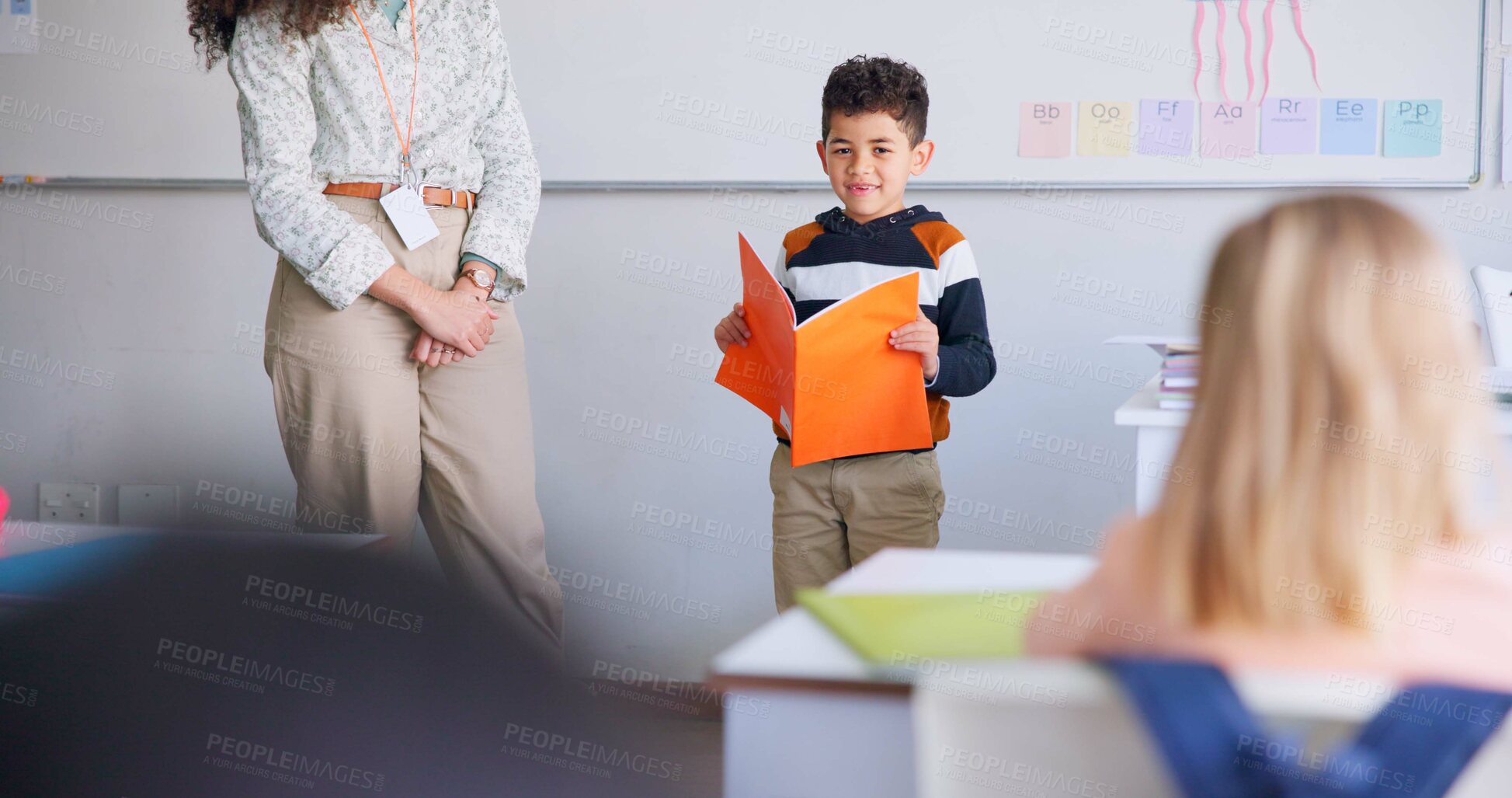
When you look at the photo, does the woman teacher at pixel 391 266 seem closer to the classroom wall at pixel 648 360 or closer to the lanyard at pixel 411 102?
the lanyard at pixel 411 102

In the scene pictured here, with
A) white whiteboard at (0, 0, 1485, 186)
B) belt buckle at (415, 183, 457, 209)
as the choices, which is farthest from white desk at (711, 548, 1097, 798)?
white whiteboard at (0, 0, 1485, 186)

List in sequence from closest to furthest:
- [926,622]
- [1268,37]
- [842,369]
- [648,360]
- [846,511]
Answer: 1. [926,622]
2. [842,369]
3. [846,511]
4. [1268,37]
5. [648,360]

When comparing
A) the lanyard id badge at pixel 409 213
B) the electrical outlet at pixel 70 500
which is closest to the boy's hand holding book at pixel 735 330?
the lanyard id badge at pixel 409 213

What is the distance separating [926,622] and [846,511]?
1.12 meters

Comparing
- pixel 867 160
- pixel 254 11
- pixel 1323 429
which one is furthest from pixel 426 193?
pixel 1323 429

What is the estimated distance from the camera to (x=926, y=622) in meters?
0.76

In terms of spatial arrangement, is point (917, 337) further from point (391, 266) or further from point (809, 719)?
point (809, 719)

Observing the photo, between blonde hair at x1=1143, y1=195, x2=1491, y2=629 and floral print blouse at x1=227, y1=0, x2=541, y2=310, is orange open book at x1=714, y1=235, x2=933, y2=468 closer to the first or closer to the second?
floral print blouse at x1=227, y1=0, x2=541, y2=310

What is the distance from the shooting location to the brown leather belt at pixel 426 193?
1.78 metres

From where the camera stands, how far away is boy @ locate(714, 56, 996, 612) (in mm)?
1860

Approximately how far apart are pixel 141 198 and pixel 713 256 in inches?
53.9

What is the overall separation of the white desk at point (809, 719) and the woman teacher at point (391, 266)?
1009mm

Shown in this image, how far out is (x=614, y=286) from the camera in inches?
104

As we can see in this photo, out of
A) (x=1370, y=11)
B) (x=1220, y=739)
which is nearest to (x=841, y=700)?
(x=1220, y=739)
